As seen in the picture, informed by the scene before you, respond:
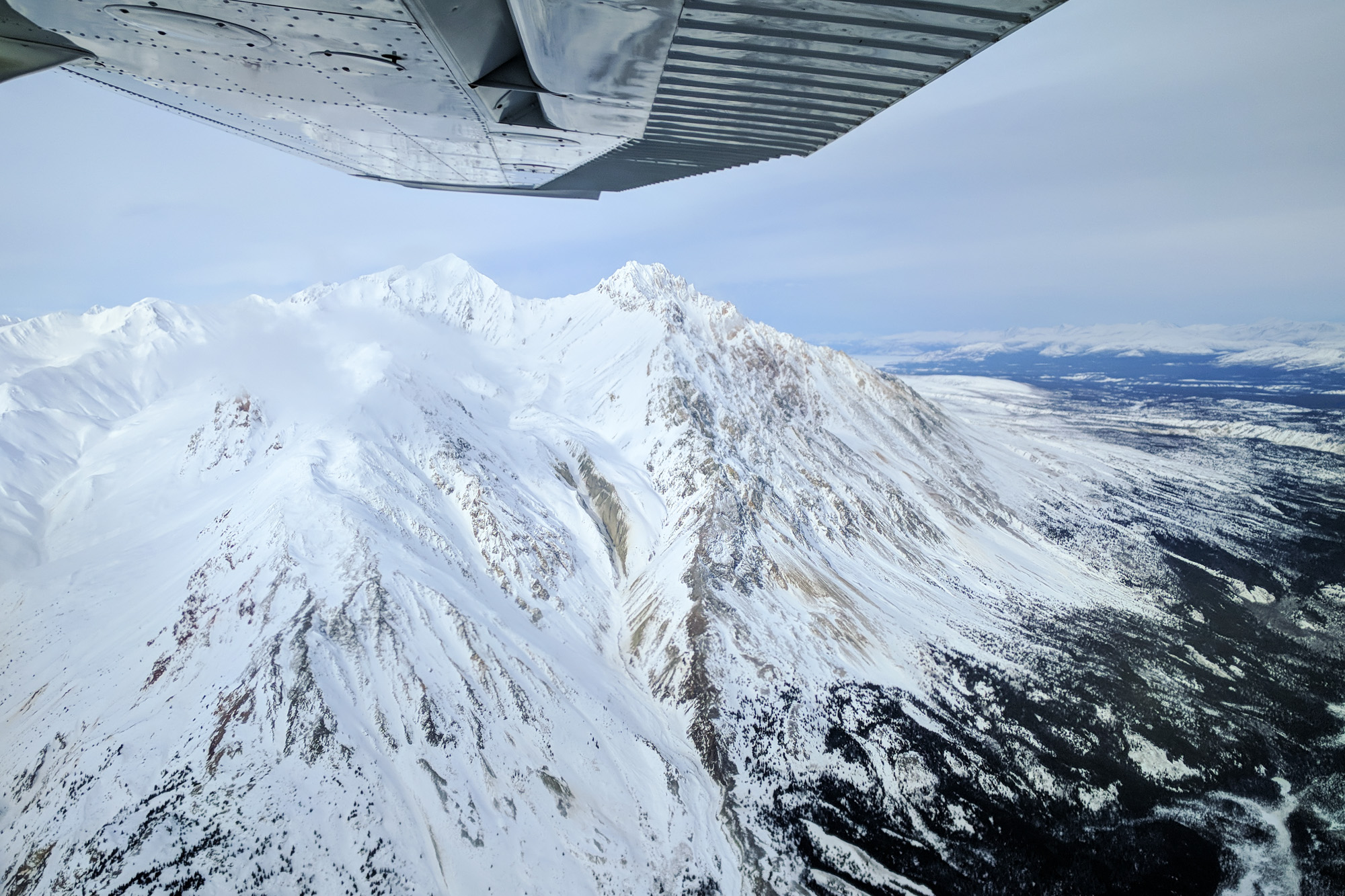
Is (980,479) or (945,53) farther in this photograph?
(980,479)

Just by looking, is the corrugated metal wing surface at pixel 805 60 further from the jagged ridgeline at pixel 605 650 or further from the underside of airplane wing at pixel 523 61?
the jagged ridgeline at pixel 605 650

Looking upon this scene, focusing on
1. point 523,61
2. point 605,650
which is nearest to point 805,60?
point 523,61

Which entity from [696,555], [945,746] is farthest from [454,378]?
[945,746]

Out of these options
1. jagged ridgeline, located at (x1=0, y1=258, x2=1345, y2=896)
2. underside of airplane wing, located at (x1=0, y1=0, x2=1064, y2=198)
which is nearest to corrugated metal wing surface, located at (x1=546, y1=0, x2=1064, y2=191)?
underside of airplane wing, located at (x1=0, y1=0, x2=1064, y2=198)

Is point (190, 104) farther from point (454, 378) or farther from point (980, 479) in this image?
point (980, 479)

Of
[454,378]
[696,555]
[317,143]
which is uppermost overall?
[317,143]

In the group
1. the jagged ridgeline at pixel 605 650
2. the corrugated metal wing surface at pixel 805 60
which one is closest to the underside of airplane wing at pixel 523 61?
the corrugated metal wing surface at pixel 805 60
